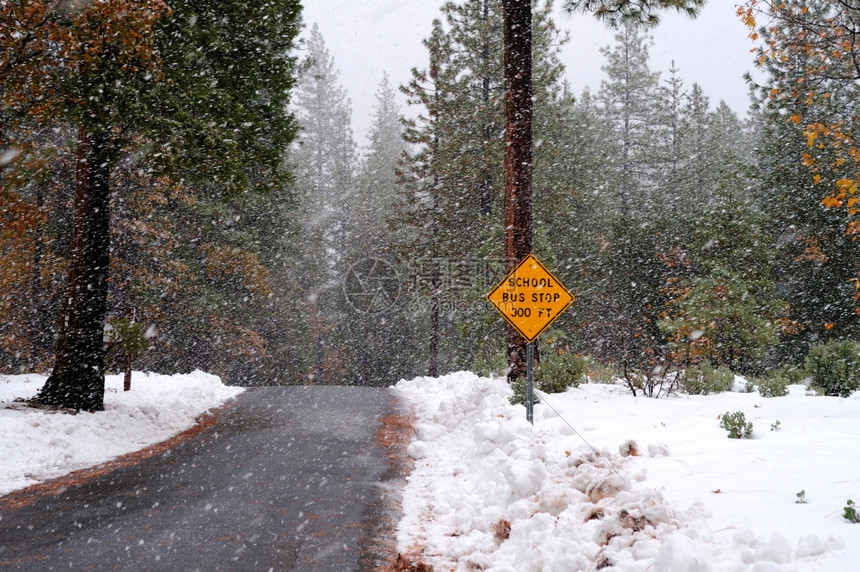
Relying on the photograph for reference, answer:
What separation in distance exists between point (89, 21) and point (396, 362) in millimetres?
37086

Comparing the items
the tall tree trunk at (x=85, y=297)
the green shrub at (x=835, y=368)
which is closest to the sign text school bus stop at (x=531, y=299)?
the green shrub at (x=835, y=368)

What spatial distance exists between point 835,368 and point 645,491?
7.36 meters

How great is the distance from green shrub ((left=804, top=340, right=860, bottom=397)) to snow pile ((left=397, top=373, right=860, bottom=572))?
225 centimetres

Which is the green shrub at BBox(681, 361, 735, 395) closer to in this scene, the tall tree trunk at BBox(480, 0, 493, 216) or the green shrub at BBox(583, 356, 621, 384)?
the green shrub at BBox(583, 356, 621, 384)

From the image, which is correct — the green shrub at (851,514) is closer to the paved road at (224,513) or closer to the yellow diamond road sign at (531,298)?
the paved road at (224,513)

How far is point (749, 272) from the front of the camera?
20.7 meters

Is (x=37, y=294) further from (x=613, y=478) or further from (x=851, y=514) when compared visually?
(x=851, y=514)

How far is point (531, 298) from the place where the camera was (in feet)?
25.9

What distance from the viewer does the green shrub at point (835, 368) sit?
30.8 ft

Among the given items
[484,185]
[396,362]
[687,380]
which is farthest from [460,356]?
[687,380]

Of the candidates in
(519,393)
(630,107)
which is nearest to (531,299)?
(519,393)

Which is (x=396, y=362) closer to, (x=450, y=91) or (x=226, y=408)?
(x=450, y=91)

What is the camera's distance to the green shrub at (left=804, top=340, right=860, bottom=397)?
30.8ft

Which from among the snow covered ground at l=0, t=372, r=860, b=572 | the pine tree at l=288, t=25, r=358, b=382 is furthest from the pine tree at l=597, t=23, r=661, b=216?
the snow covered ground at l=0, t=372, r=860, b=572
